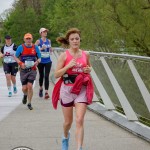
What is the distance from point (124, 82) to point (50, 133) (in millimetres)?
1749

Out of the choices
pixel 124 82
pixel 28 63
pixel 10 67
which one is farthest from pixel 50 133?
pixel 10 67

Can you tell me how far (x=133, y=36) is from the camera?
1780 cm

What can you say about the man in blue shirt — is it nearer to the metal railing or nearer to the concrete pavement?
A: the concrete pavement

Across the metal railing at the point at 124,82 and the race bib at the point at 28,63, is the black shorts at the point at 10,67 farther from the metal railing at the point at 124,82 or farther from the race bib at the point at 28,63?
the metal railing at the point at 124,82

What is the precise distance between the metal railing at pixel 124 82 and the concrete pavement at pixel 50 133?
429mm

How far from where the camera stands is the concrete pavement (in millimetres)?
7098

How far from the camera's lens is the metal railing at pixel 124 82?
306 inches

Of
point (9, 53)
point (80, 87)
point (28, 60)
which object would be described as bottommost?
point (9, 53)

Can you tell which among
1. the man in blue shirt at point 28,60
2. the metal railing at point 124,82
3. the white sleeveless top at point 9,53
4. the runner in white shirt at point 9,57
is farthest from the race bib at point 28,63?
the white sleeveless top at point 9,53

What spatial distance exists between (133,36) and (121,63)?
920cm

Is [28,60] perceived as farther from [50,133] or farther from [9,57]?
[50,133]

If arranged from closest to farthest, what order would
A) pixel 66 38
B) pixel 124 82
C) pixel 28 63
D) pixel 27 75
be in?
pixel 66 38 < pixel 124 82 < pixel 28 63 < pixel 27 75

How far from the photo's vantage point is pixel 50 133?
8.15 m

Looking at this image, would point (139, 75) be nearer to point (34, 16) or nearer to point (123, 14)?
point (123, 14)
